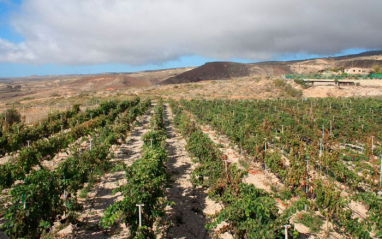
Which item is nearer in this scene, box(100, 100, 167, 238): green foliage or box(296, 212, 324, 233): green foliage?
box(100, 100, 167, 238): green foliage

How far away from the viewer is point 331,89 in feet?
132

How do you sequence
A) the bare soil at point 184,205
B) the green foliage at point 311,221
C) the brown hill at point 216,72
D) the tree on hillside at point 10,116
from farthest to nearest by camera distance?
the brown hill at point 216,72, the tree on hillside at point 10,116, the bare soil at point 184,205, the green foliage at point 311,221

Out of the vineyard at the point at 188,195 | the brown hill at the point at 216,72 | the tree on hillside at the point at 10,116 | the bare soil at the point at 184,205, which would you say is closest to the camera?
the vineyard at the point at 188,195

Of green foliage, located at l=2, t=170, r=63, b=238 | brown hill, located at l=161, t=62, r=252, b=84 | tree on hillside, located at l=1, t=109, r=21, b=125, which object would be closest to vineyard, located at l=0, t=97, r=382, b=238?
green foliage, located at l=2, t=170, r=63, b=238

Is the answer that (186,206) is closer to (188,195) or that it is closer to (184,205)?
(184,205)

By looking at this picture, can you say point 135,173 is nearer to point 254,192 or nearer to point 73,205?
point 73,205

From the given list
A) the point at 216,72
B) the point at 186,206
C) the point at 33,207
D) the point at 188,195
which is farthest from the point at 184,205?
the point at 216,72

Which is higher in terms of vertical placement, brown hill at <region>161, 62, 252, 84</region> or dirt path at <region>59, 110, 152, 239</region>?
brown hill at <region>161, 62, 252, 84</region>

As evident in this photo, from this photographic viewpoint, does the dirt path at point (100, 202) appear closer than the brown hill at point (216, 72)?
Yes

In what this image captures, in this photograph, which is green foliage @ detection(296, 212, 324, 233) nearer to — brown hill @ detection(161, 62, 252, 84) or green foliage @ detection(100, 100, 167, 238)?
green foliage @ detection(100, 100, 167, 238)

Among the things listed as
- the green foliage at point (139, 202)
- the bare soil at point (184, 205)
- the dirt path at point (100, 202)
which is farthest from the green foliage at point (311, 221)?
the dirt path at point (100, 202)

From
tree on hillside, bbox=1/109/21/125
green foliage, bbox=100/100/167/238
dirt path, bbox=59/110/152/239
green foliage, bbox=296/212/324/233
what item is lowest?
green foliage, bbox=296/212/324/233

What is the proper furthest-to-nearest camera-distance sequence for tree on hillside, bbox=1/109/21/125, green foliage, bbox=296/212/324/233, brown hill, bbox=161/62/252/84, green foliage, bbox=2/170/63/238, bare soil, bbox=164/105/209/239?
1. brown hill, bbox=161/62/252/84
2. tree on hillside, bbox=1/109/21/125
3. bare soil, bbox=164/105/209/239
4. green foliage, bbox=296/212/324/233
5. green foliage, bbox=2/170/63/238

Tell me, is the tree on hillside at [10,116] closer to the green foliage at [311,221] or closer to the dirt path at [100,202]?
the dirt path at [100,202]
